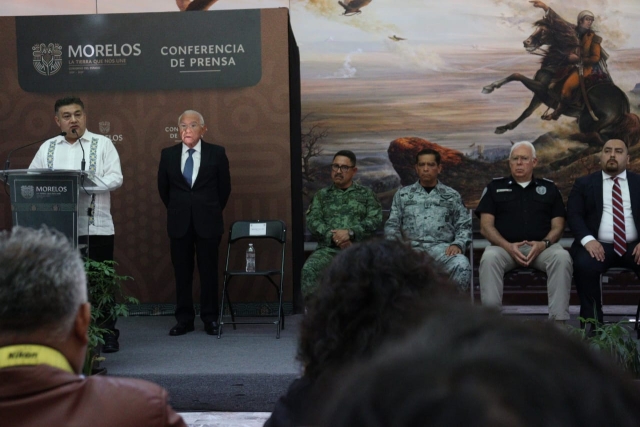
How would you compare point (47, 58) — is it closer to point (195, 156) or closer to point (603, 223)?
point (195, 156)

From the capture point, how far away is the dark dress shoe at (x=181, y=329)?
19.3 feet

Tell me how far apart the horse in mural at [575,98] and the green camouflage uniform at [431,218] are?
2.72 meters

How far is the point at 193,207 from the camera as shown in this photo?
19.5ft

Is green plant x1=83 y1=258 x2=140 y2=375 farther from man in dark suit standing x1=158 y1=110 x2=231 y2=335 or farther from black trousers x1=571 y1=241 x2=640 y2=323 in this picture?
black trousers x1=571 y1=241 x2=640 y2=323

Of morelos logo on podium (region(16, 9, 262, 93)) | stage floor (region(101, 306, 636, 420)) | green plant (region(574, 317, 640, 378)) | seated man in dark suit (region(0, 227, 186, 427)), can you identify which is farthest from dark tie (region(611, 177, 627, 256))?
seated man in dark suit (region(0, 227, 186, 427))

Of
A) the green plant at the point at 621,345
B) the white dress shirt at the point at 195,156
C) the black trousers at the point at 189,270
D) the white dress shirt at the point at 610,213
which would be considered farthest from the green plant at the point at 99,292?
the white dress shirt at the point at 610,213

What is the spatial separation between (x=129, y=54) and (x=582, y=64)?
4.40 metres

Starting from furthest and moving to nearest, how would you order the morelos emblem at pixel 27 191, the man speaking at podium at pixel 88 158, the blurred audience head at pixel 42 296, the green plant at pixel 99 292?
1. the man speaking at podium at pixel 88 158
2. the morelos emblem at pixel 27 191
3. the green plant at pixel 99 292
4. the blurred audience head at pixel 42 296

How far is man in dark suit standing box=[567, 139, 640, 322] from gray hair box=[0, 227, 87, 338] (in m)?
4.36

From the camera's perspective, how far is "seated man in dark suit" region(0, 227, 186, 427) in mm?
1226

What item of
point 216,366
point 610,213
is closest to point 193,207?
point 216,366

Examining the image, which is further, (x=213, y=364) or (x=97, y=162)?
(x=97, y=162)

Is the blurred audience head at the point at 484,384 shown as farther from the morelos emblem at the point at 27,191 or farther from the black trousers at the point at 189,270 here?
the black trousers at the point at 189,270

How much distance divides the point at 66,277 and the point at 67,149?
4.04 metres
